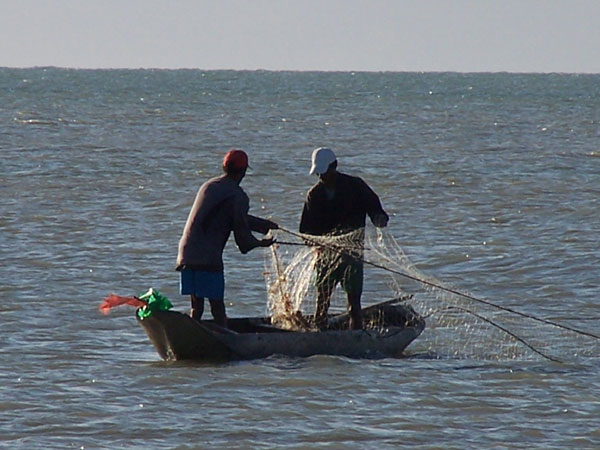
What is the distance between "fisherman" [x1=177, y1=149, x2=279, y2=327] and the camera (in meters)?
9.95

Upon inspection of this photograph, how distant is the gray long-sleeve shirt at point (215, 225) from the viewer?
32.7 feet

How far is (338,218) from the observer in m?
10.5

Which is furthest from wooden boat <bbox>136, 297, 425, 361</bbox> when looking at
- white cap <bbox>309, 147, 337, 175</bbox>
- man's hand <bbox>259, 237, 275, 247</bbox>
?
white cap <bbox>309, 147, 337, 175</bbox>

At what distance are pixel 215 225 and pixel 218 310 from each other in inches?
24.2

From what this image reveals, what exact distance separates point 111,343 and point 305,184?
13.4m

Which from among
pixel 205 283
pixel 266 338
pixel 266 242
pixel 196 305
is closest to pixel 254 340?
pixel 266 338

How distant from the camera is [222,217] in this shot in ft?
32.9

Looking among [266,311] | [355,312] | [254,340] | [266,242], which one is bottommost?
[266,311]

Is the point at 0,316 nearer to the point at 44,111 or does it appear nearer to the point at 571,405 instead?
the point at 571,405

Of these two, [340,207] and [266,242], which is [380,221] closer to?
[340,207]

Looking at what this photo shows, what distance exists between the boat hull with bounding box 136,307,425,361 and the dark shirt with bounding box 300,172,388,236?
74 centimetres

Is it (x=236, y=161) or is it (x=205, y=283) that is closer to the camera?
(x=236, y=161)

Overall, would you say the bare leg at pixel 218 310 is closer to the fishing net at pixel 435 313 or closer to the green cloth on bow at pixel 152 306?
the green cloth on bow at pixel 152 306

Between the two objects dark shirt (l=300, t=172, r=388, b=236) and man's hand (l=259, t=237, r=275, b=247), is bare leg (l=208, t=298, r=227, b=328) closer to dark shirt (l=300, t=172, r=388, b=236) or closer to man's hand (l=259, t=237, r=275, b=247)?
man's hand (l=259, t=237, r=275, b=247)
